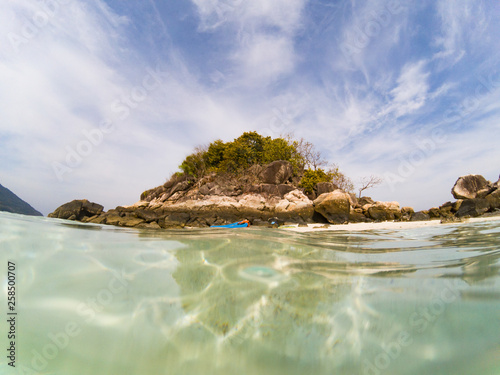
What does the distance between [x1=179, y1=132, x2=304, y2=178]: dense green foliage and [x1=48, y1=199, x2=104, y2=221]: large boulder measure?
11.9m

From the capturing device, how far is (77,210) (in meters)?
14.7

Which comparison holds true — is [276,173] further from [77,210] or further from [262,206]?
[77,210]

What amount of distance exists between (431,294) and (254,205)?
1683 cm

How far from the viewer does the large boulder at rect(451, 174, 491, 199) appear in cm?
1714

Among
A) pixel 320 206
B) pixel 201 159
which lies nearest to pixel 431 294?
pixel 320 206

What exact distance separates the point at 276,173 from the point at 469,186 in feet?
53.7

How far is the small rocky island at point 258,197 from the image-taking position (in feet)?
Result: 44.4

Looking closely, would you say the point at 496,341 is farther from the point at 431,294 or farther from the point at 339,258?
the point at 339,258

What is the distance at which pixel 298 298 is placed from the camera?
153cm

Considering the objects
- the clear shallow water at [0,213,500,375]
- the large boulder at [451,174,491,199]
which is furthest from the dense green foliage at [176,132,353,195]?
the clear shallow water at [0,213,500,375]

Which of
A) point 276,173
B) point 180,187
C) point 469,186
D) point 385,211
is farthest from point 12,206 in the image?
point 469,186

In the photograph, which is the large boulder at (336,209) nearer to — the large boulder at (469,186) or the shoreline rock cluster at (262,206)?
the shoreline rock cluster at (262,206)

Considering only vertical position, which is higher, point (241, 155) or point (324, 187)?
point (241, 155)

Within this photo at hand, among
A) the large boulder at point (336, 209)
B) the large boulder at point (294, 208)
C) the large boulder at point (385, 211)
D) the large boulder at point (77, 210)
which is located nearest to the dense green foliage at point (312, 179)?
A: the large boulder at point (294, 208)
